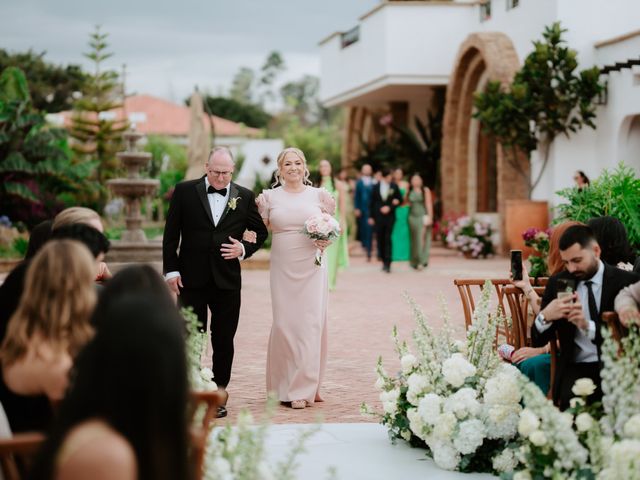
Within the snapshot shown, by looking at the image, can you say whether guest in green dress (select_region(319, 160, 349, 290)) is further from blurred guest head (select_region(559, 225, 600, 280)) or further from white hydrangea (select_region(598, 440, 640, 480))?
white hydrangea (select_region(598, 440, 640, 480))

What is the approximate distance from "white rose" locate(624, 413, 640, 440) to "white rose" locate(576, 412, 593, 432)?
283 millimetres

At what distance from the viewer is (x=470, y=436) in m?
5.91

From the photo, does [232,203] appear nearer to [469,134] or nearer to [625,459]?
[625,459]

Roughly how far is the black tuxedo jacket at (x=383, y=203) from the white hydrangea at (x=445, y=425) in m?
15.5

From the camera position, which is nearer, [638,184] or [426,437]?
[426,437]

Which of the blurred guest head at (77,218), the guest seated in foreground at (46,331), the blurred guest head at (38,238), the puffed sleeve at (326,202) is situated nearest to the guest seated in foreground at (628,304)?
the blurred guest head at (77,218)

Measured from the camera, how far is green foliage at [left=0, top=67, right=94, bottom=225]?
88.7 ft

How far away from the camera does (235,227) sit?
8141mm

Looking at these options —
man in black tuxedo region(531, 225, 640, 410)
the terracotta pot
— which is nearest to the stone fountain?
the terracotta pot

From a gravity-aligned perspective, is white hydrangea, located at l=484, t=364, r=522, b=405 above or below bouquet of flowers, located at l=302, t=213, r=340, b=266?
below

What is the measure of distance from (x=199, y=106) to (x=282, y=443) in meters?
25.1

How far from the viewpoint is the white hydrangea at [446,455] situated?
6.08m

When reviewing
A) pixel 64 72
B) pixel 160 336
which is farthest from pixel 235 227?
pixel 64 72

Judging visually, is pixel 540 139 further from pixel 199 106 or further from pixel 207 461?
pixel 207 461
